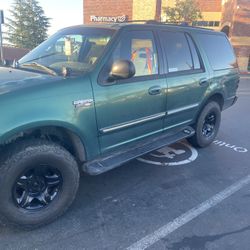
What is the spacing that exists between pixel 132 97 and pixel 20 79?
4.01 ft

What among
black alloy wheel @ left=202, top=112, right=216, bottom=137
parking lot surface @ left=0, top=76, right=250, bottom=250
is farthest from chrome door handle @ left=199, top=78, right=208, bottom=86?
parking lot surface @ left=0, top=76, right=250, bottom=250

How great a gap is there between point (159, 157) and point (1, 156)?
8.71 feet

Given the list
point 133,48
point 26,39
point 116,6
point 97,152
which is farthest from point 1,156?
point 26,39

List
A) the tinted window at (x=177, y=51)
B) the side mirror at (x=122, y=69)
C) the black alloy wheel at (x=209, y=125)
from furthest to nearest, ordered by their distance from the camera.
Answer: the black alloy wheel at (x=209, y=125), the tinted window at (x=177, y=51), the side mirror at (x=122, y=69)

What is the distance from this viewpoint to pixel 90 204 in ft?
10.4

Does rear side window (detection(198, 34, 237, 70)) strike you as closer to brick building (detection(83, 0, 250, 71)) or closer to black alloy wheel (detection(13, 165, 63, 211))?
black alloy wheel (detection(13, 165, 63, 211))

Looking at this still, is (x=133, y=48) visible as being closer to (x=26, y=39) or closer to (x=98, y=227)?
(x=98, y=227)

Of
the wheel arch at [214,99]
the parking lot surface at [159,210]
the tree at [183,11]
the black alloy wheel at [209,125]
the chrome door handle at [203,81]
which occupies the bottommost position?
the parking lot surface at [159,210]

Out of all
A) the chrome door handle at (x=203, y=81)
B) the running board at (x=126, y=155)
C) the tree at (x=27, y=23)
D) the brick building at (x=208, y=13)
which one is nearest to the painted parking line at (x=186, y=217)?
the running board at (x=126, y=155)

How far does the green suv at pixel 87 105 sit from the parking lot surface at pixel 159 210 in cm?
28

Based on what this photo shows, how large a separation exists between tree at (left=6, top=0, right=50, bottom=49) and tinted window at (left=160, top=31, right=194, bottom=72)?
39.3 meters

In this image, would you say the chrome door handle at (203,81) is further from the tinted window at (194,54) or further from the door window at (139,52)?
the door window at (139,52)

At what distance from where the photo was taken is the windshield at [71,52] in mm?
3059

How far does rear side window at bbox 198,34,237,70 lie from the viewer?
4568 millimetres
